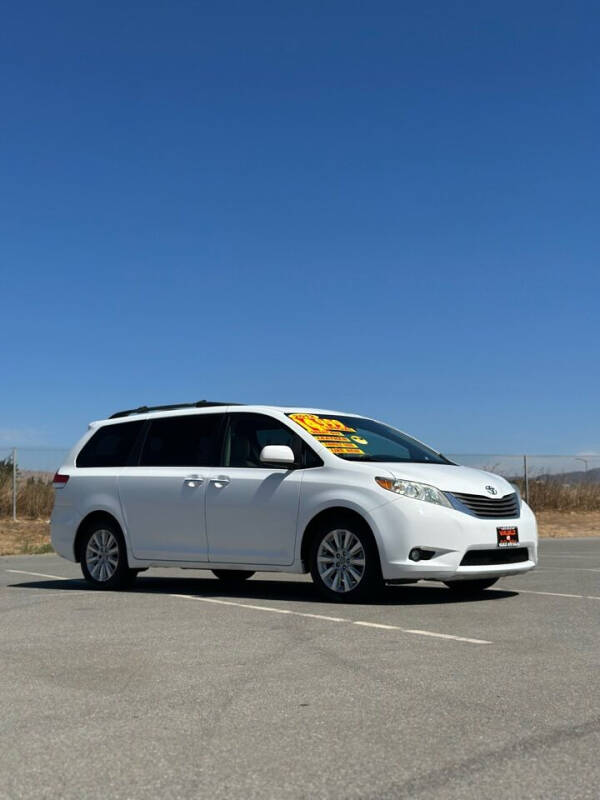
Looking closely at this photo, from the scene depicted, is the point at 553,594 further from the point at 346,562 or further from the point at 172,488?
the point at 172,488

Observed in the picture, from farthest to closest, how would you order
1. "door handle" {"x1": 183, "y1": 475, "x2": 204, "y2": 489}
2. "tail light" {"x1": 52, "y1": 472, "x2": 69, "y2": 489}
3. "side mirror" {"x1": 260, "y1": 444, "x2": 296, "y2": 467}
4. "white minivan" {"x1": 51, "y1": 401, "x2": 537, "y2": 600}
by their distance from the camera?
1. "tail light" {"x1": 52, "y1": 472, "x2": 69, "y2": 489}
2. "door handle" {"x1": 183, "y1": 475, "x2": 204, "y2": 489}
3. "side mirror" {"x1": 260, "y1": 444, "x2": 296, "y2": 467}
4. "white minivan" {"x1": 51, "y1": 401, "x2": 537, "y2": 600}

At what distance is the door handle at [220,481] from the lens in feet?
37.4

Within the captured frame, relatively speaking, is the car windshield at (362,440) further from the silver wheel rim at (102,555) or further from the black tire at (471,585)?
the silver wheel rim at (102,555)

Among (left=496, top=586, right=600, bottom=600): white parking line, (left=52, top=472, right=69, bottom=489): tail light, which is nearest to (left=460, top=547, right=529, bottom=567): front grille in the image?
(left=496, top=586, right=600, bottom=600): white parking line

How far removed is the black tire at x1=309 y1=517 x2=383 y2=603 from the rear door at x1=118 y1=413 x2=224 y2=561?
1.47m

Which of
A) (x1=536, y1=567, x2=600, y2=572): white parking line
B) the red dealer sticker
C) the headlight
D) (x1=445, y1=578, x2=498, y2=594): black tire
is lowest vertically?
(x1=445, y1=578, x2=498, y2=594): black tire

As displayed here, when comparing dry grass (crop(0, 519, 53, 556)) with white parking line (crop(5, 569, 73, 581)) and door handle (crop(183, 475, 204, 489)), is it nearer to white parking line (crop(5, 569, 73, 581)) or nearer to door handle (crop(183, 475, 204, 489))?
white parking line (crop(5, 569, 73, 581))

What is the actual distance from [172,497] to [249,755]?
7.10 meters

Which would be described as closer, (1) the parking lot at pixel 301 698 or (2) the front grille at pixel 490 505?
(1) the parking lot at pixel 301 698

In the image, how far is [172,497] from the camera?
1181 centimetres

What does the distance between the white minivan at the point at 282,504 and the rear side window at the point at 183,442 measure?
1cm

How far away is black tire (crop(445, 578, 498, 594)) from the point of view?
37.7 ft

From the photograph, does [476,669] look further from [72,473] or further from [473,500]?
[72,473]

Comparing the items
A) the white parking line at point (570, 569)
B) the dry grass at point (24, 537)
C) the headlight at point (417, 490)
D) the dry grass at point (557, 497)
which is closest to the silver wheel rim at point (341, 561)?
the headlight at point (417, 490)
